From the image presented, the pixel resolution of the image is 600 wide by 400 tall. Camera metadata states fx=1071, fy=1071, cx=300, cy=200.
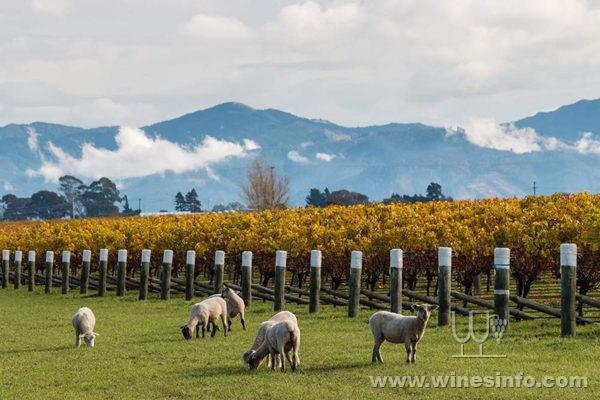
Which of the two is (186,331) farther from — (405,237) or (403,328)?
(405,237)

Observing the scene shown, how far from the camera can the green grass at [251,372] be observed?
599 inches

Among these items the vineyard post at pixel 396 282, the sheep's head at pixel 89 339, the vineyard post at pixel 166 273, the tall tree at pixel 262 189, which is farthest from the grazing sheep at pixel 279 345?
the tall tree at pixel 262 189

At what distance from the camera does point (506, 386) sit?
49.3ft

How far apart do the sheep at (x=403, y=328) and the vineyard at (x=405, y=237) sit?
12.2 metres

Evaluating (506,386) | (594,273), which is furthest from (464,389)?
(594,273)

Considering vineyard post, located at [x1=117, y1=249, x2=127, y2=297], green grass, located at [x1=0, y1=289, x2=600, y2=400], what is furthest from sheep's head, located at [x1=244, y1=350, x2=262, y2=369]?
vineyard post, located at [x1=117, y1=249, x2=127, y2=297]

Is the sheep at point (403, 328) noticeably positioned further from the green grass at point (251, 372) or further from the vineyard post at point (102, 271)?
the vineyard post at point (102, 271)

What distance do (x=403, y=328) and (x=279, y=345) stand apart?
1997 millimetres

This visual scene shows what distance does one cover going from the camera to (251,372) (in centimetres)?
1717

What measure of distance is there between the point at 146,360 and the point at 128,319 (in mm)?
10905

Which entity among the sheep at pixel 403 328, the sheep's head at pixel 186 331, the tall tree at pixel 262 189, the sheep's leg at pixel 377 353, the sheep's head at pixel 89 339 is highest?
the tall tree at pixel 262 189

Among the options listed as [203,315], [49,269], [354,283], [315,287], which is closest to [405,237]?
[315,287]

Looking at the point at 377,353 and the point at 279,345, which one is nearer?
the point at 279,345

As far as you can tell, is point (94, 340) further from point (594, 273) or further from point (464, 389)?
point (594, 273)
